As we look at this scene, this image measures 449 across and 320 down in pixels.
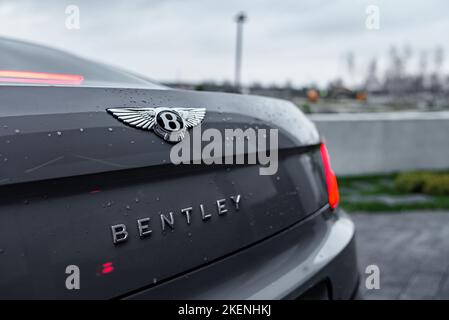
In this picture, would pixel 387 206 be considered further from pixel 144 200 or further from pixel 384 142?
pixel 144 200

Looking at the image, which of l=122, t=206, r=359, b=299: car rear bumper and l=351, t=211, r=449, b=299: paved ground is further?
l=351, t=211, r=449, b=299: paved ground

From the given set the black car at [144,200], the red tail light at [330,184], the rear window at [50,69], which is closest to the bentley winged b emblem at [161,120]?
the black car at [144,200]

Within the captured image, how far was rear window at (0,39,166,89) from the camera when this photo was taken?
141cm

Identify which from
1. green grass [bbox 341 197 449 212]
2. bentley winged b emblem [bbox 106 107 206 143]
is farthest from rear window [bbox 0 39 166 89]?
green grass [bbox 341 197 449 212]

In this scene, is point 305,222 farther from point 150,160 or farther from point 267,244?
point 150,160

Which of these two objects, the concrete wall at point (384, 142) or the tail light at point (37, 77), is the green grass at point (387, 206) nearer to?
the concrete wall at point (384, 142)

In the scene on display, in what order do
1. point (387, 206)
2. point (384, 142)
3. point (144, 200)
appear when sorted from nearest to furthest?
point (144, 200) < point (387, 206) < point (384, 142)

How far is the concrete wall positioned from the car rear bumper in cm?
583

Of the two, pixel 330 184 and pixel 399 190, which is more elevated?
pixel 330 184

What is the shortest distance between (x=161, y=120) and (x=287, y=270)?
Answer: 0.65m

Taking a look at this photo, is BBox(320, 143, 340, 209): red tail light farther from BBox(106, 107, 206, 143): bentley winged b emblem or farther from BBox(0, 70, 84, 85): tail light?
BBox(0, 70, 84, 85): tail light

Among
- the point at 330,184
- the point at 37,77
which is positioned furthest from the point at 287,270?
the point at 37,77

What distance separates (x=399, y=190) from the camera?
21.2ft
